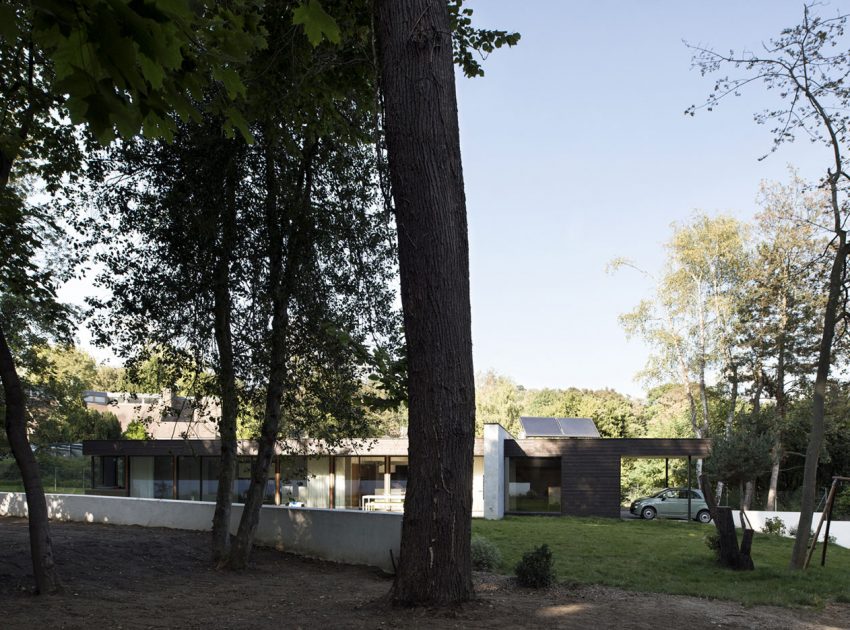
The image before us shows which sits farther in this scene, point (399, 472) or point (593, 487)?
point (399, 472)

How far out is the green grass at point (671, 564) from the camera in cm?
933

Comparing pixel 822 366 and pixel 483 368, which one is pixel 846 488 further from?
pixel 483 368

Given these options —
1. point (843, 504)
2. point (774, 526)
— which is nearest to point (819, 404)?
point (774, 526)

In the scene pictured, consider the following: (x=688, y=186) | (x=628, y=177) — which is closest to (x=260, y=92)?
(x=628, y=177)

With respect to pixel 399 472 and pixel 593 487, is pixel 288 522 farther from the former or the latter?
pixel 593 487

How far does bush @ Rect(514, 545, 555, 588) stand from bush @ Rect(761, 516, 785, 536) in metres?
14.0

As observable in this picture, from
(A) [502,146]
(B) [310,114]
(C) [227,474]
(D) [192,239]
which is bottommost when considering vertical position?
(C) [227,474]

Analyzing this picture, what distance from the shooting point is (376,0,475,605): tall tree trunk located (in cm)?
538

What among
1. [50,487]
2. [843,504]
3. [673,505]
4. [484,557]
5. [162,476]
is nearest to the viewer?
[484,557]

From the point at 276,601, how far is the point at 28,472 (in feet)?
10.5

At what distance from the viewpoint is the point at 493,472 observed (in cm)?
2369

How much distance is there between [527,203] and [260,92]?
103ft

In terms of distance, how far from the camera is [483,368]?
214 ft

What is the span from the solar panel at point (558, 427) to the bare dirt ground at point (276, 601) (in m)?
18.3
